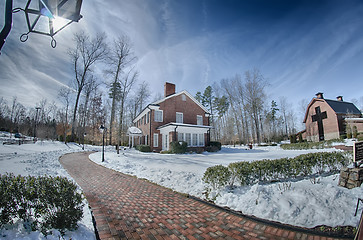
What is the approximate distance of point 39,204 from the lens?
7.79ft

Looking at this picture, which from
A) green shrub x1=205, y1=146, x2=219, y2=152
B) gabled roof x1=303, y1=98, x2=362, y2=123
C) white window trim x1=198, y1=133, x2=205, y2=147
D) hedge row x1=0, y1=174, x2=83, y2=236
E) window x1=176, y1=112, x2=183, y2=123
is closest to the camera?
hedge row x1=0, y1=174, x2=83, y2=236

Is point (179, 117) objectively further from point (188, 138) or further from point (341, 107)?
point (341, 107)

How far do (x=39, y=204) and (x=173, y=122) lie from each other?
16.6m

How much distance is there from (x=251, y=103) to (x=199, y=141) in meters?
14.6

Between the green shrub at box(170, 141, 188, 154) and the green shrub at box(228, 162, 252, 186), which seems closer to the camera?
the green shrub at box(228, 162, 252, 186)

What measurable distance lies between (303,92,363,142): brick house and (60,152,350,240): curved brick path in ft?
92.1

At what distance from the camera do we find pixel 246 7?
484cm

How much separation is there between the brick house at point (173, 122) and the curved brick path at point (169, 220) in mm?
11992

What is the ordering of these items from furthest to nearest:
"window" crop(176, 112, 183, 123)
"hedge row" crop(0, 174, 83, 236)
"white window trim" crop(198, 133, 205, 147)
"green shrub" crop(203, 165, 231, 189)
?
"window" crop(176, 112, 183, 123)
"white window trim" crop(198, 133, 205, 147)
"green shrub" crop(203, 165, 231, 189)
"hedge row" crop(0, 174, 83, 236)

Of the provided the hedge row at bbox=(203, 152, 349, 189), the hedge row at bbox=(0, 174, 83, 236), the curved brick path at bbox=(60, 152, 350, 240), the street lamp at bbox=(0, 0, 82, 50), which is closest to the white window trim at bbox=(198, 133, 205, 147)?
the hedge row at bbox=(203, 152, 349, 189)

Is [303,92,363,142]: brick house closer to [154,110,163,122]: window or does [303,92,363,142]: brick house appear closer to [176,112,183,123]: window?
[176,112,183,123]: window

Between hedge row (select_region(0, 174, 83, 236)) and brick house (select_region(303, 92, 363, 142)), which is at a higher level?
brick house (select_region(303, 92, 363, 142))

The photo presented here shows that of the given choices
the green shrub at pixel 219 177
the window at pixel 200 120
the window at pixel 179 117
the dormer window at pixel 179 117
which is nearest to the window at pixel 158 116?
the dormer window at pixel 179 117

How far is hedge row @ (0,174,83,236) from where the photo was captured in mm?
2191
